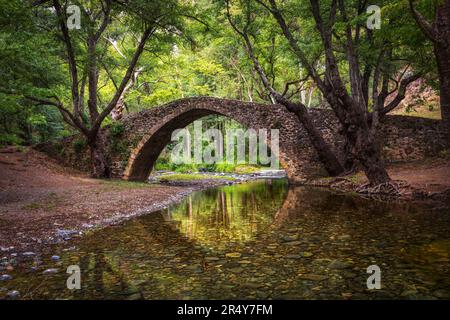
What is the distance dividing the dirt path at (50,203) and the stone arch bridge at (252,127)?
3.39 meters

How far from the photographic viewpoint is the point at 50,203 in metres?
10.3

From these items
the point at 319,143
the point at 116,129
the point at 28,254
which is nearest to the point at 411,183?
the point at 319,143

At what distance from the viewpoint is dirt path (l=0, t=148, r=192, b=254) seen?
23.4ft

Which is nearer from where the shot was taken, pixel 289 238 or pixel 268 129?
pixel 289 238

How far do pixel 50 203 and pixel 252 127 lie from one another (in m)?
11.4

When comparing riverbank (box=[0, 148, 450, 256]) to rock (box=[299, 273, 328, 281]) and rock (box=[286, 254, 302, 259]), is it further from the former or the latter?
rock (box=[299, 273, 328, 281])

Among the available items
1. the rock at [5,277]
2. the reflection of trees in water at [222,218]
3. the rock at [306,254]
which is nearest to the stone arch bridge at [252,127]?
the reflection of trees in water at [222,218]

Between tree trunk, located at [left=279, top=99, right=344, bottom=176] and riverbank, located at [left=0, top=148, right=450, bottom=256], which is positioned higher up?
tree trunk, located at [left=279, top=99, right=344, bottom=176]

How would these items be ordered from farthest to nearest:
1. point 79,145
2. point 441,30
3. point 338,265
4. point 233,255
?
point 79,145 → point 441,30 → point 233,255 → point 338,265

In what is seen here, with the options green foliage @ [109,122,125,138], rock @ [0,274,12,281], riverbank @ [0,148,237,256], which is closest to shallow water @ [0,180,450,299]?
rock @ [0,274,12,281]

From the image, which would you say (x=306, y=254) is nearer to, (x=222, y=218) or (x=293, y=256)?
(x=293, y=256)

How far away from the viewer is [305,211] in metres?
9.68
